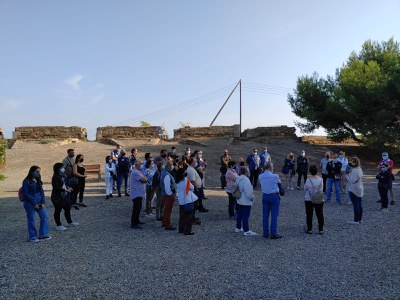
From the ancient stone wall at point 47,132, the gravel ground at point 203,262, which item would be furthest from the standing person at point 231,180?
the ancient stone wall at point 47,132

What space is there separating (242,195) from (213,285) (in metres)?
2.92

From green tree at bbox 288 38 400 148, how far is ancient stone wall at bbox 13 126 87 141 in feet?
64.8

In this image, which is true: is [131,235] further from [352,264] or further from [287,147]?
[287,147]

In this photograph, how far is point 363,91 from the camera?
26.0m

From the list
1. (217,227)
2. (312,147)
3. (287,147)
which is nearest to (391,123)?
(312,147)

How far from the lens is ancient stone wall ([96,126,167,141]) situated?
1172 inches

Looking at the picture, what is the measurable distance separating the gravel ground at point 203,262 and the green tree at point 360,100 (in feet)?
59.5

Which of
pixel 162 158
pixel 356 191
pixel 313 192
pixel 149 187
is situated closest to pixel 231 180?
pixel 313 192

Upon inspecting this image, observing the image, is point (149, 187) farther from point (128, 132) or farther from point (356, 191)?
point (128, 132)

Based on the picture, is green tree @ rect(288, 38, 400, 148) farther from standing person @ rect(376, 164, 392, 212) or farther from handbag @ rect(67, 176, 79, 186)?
handbag @ rect(67, 176, 79, 186)

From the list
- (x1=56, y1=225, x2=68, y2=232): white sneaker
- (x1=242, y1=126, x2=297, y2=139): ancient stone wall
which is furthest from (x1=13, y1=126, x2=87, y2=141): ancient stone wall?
(x1=56, y1=225, x2=68, y2=232): white sneaker

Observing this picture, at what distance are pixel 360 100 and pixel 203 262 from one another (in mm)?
24321

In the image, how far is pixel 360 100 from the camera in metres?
26.1

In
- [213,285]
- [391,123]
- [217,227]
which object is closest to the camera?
[213,285]
